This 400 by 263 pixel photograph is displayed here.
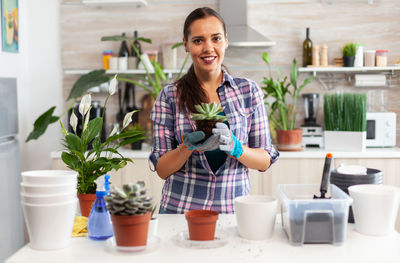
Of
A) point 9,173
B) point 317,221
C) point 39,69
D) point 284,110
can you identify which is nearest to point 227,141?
point 317,221

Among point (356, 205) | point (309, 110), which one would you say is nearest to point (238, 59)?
point (309, 110)

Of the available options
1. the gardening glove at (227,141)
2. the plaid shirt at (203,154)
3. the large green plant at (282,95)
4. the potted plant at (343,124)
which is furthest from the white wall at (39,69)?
the gardening glove at (227,141)

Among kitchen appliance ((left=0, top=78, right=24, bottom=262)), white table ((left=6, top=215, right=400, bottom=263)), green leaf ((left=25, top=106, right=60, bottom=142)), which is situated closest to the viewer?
white table ((left=6, top=215, right=400, bottom=263))

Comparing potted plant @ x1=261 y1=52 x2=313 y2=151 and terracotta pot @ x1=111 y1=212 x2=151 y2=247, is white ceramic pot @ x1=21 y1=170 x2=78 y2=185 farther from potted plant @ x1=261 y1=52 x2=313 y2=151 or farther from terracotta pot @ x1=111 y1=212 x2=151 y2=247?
potted plant @ x1=261 y1=52 x2=313 y2=151

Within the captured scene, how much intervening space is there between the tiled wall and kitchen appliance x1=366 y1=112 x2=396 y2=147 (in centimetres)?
33

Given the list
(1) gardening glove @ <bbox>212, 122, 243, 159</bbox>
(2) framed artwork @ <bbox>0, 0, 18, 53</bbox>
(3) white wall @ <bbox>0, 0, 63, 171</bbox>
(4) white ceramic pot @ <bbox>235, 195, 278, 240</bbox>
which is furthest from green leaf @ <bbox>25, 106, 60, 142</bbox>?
(4) white ceramic pot @ <bbox>235, 195, 278, 240</bbox>

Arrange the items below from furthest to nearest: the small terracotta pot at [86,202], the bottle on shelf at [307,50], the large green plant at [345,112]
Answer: the bottle on shelf at [307,50], the large green plant at [345,112], the small terracotta pot at [86,202]

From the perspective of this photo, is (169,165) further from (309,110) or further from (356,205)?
(309,110)

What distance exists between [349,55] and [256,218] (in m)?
2.75

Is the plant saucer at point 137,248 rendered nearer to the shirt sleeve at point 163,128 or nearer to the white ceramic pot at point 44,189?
the white ceramic pot at point 44,189

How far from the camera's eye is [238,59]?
4.21m

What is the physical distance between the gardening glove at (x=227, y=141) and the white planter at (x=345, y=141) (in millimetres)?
2043

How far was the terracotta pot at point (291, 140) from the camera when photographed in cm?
373

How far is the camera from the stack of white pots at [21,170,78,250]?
1476 millimetres
